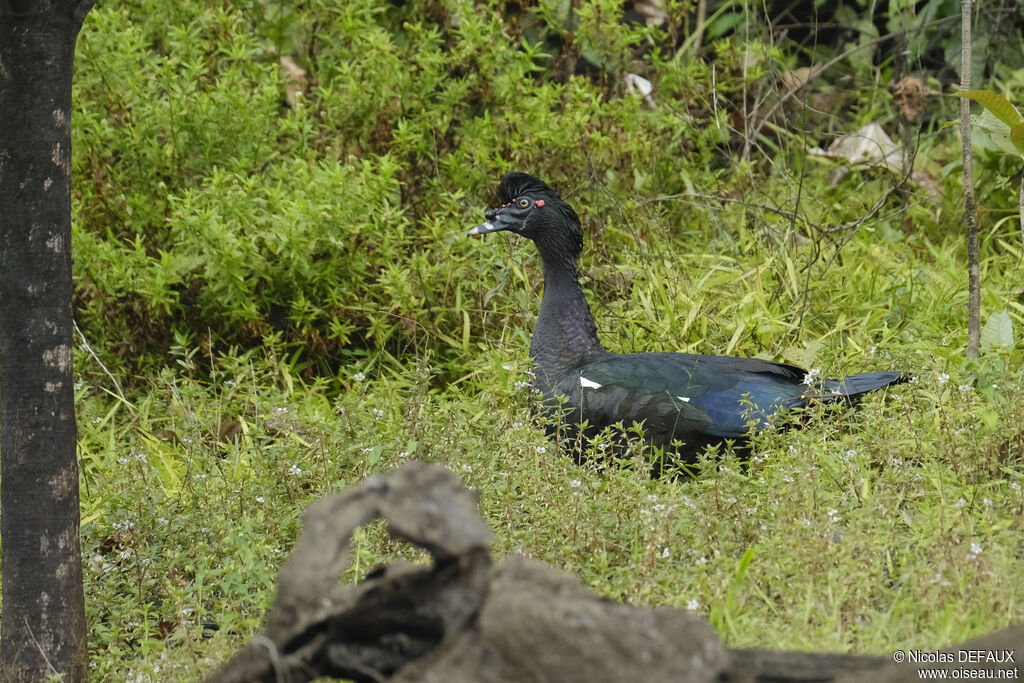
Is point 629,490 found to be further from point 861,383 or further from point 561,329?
point 561,329

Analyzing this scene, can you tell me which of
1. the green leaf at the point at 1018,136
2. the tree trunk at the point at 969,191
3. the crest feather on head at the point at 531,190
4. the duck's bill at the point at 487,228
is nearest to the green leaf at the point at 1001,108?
the green leaf at the point at 1018,136

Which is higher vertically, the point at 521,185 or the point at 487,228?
the point at 521,185

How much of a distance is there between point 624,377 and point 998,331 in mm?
1541

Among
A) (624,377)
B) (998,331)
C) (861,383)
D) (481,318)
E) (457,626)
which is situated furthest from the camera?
(481,318)

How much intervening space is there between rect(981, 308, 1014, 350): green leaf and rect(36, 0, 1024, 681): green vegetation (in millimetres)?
14

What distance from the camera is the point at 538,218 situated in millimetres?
4781

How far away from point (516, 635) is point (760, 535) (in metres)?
1.48

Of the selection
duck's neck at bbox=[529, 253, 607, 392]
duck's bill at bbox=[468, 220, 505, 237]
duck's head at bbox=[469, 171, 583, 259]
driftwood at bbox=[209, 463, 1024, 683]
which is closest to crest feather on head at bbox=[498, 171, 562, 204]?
duck's head at bbox=[469, 171, 583, 259]

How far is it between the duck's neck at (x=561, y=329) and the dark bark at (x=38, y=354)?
2.00 m

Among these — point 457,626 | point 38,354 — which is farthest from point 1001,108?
point 38,354

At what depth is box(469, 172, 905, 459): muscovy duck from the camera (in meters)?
4.25

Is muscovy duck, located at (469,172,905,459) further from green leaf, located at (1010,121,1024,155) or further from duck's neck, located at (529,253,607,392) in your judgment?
green leaf, located at (1010,121,1024,155)

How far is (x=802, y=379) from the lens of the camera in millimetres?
4422

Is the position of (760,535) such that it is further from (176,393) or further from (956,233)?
(956,233)
